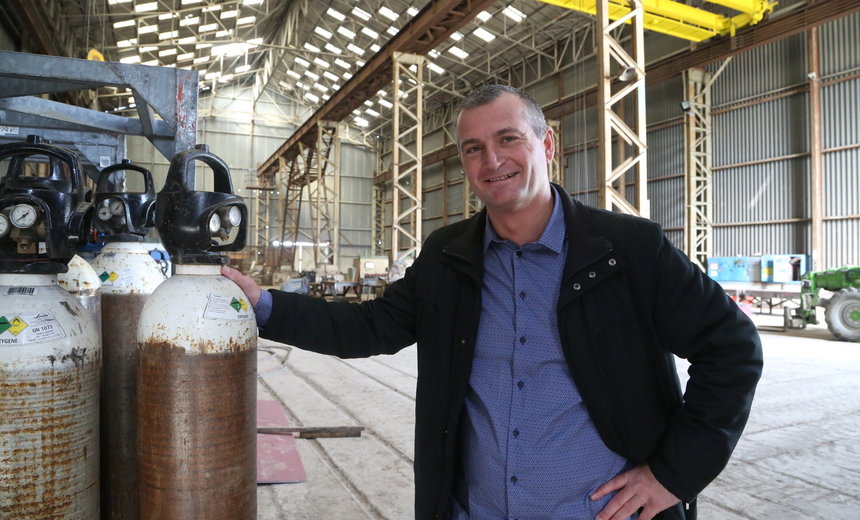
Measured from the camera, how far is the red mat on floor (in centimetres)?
311

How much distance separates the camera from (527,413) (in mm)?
1712

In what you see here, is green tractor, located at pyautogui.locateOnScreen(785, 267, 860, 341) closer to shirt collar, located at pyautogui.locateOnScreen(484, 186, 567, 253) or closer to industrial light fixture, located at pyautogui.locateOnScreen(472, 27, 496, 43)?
shirt collar, located at pyautogui.locateOnScreen(484, 186, 567, 253)

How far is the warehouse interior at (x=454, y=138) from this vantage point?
3219 millimetres

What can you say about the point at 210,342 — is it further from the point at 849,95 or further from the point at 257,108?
the point at 257,108

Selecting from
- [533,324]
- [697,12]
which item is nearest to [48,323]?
[533,324]

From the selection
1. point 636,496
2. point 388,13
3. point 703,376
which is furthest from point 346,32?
point 636,496

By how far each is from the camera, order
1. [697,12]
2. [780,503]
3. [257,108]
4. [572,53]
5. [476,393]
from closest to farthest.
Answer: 1. [476,393]
2. [780,503]
3. [697,12]
4. [572,53]
5. [257,108]

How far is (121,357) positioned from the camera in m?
1.99

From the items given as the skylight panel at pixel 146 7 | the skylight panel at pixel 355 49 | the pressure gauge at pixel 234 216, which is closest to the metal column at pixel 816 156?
the pressure gauge at pixel 234 216

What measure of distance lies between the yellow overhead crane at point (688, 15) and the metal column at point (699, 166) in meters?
2.17

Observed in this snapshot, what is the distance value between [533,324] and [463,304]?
266 mm

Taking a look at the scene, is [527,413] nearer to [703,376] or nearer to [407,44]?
[703,376]

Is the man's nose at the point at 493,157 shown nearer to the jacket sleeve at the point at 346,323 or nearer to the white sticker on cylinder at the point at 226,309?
the jacket sleeve at the point at 346,323

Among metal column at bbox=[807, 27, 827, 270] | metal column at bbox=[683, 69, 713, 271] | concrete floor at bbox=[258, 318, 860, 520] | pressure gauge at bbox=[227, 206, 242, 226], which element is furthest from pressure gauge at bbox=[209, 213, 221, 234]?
metal column at bbox=[683, 69, 713, 271]
